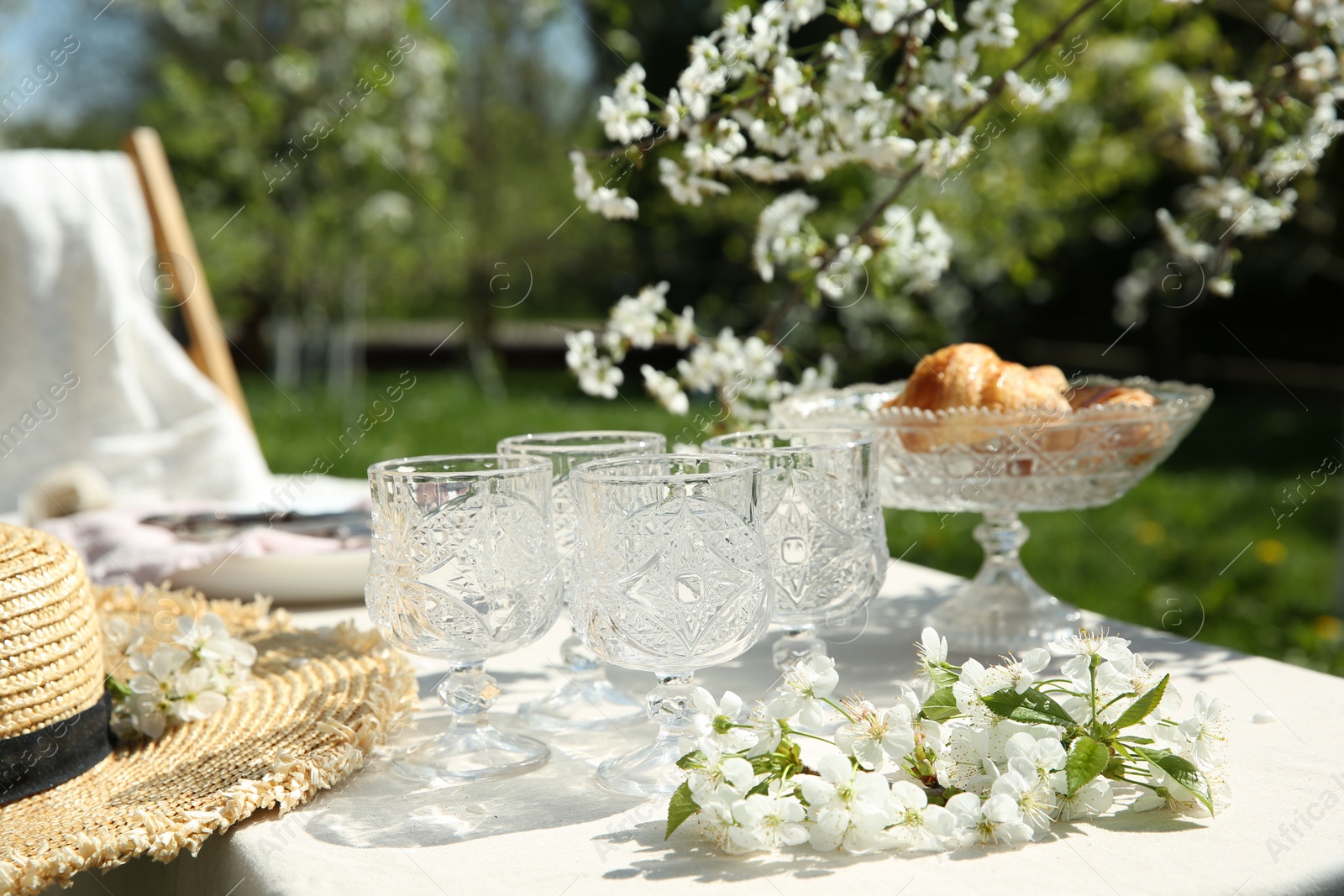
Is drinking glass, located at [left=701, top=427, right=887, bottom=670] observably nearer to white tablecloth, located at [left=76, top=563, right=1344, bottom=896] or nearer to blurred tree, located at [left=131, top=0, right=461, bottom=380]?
white tablecloth, located at [left=76, top=563, right=1344, bottom=896]

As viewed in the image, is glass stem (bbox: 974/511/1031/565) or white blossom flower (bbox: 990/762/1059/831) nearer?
white blossom flower (bbox: 990/762/1059/831)

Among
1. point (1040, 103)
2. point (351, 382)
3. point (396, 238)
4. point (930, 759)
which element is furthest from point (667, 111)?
point (396, 238)

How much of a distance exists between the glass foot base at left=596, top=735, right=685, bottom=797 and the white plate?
70 cm

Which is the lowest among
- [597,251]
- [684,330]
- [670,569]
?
[670,569]

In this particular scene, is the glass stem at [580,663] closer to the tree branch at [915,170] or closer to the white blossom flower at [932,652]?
the white blossom flower at [932,652]

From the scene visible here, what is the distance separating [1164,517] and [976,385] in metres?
4.29

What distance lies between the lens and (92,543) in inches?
68.4

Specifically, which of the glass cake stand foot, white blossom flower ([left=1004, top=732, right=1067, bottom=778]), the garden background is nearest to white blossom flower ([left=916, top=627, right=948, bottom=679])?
white blossom flower ([left=1004, top=732, right=1067, bottom=778])

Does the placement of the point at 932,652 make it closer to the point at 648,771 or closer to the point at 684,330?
the point at 648,771

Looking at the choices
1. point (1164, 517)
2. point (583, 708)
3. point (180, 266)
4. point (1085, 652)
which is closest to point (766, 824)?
point (1085, 652)

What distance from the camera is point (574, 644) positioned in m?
1.39

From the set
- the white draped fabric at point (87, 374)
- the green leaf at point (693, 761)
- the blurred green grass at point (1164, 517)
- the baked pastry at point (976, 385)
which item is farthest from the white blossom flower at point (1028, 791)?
the white draped fabric at point (87, 374)

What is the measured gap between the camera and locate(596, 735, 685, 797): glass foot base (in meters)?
1.03

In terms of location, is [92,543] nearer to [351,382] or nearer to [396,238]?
[351,382]
